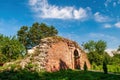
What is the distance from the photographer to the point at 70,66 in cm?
3281

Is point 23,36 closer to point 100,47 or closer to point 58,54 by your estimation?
point 100,47

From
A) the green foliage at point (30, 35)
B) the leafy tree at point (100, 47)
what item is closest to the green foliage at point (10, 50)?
the leafy tree at point (100, 47)

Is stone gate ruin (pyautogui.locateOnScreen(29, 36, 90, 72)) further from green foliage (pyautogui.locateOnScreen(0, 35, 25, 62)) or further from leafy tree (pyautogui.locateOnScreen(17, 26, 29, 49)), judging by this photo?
leafy tree (pyautogui.locateOnScreen(17, 26, 29, 49))

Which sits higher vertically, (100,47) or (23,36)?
(23,36)

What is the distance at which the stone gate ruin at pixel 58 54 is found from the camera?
90.1ft

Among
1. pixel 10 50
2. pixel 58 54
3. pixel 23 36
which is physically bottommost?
pixel 58 54

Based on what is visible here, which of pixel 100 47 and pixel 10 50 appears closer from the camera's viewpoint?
pixel 10 50

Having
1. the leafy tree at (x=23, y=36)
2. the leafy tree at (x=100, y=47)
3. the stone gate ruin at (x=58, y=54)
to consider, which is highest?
the leafy tree at (x=23, y=36)

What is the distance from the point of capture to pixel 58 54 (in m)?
29.9

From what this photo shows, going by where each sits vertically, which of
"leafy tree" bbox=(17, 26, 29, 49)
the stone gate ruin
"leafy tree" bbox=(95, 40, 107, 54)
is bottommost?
the stone gate ruin

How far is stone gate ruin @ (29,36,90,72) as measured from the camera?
27.5 m

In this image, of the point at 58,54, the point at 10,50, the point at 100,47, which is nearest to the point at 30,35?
the point at 100,47

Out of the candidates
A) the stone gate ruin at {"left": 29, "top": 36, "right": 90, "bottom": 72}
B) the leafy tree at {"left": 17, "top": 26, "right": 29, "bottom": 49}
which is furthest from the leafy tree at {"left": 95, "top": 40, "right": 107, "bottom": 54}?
the leafy tree at {"left": 17, "top": 26, "right": 29, "bottom": 49}

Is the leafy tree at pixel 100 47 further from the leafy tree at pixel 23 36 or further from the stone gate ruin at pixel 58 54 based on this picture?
the leafy tree at pixel 23 36
